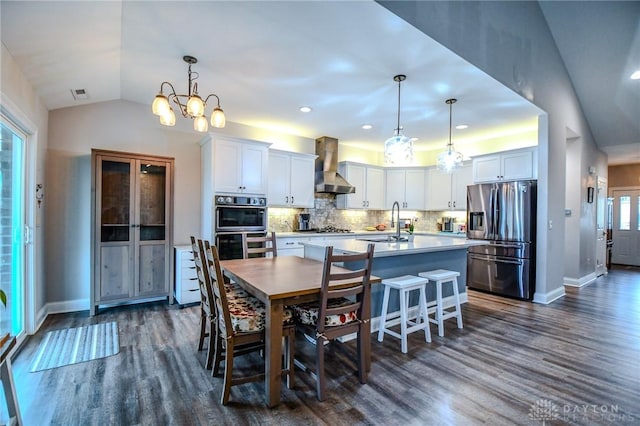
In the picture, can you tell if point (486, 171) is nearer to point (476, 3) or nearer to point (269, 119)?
point (476, 3)

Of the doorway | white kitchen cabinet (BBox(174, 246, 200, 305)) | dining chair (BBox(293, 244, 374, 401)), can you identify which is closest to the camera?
dining chair (BBox(293, 244, 374, 401))

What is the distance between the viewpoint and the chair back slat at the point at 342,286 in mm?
1991

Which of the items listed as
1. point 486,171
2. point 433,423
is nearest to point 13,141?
point 433,423

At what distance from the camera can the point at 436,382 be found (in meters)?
2.28

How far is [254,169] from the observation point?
454 centimetres

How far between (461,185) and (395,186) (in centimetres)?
132

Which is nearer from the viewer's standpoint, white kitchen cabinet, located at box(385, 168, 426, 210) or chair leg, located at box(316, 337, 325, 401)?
chair leg, located at box(316, 337, 325, 401)

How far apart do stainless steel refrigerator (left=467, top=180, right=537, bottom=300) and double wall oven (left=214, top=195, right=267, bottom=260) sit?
3.52 meters

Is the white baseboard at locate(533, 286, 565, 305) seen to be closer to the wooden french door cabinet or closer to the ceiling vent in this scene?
the wooden french door cabinet

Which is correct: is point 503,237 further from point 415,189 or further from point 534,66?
point 534,66

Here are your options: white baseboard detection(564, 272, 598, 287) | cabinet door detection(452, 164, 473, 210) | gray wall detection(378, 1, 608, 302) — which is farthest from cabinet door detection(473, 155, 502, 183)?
white baseboard detection(564, 272, 598, 287)

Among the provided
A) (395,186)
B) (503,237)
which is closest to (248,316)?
(503,237)

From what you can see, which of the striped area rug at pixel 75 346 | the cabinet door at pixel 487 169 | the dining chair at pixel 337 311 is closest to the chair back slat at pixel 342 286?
the dining chair at pixel 337 311

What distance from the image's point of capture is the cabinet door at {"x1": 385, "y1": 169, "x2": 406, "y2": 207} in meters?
6.66
